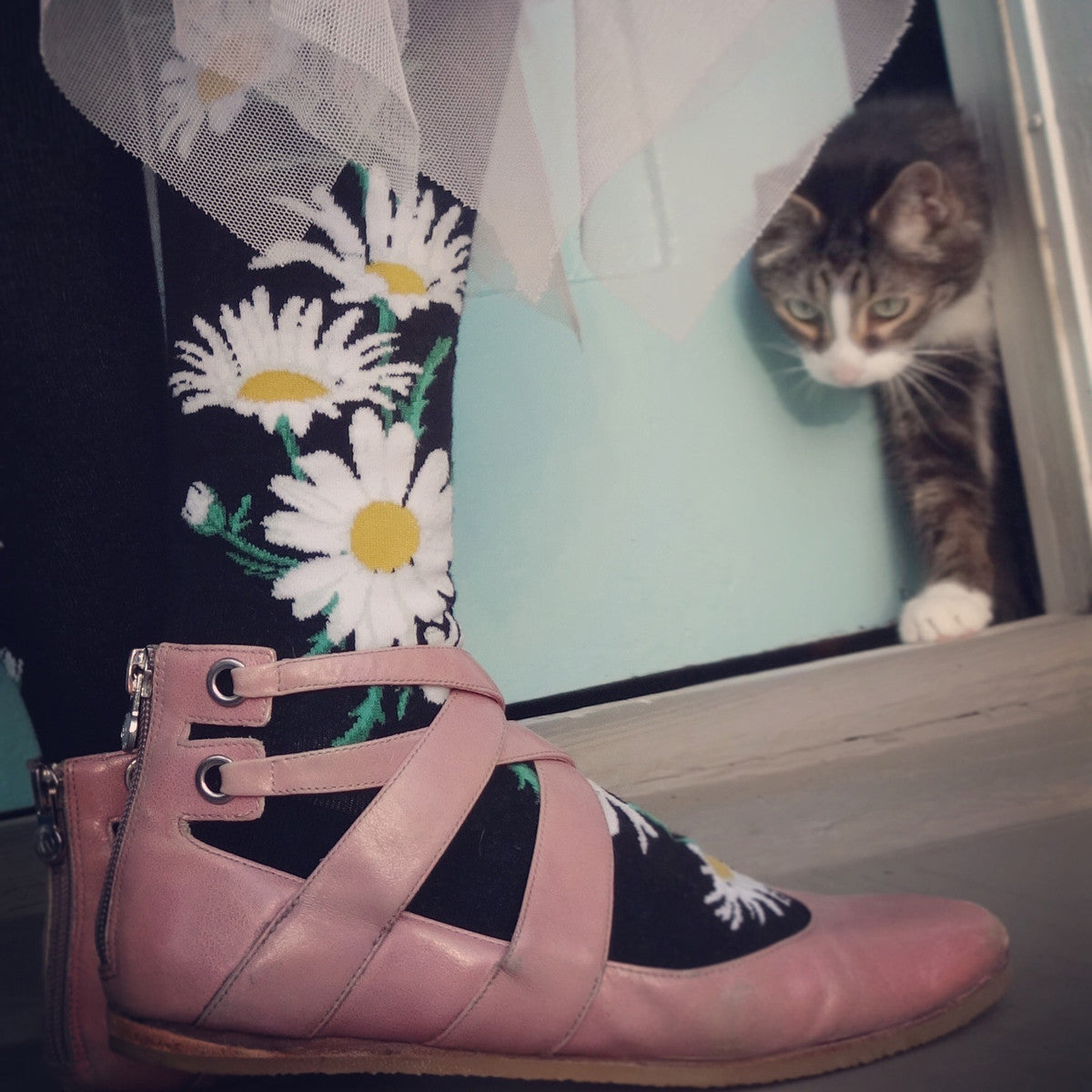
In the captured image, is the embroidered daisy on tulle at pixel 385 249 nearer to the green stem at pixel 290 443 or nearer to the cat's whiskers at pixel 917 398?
the green stem at pixel 290 443

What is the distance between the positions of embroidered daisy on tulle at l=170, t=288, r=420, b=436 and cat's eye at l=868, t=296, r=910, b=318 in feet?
2.79

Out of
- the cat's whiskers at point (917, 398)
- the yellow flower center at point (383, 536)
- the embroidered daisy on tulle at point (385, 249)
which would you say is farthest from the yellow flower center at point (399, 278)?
the cat's whiskers at point (917, 398)

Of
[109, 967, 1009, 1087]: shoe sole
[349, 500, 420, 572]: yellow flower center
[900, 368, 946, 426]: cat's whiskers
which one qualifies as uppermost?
[900, 368, 946, 426]: cat's whiskers

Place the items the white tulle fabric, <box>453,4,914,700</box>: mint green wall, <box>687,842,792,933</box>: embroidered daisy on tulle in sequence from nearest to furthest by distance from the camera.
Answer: the white tulle fabric, <box>687,842,792,933</box>: embroidered daisy on tulle, <box>453,4,914,700</box>: mint green wall

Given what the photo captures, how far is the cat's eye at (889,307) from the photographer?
1103mm

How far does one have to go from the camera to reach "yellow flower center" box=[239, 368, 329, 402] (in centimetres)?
44

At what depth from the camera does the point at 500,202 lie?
1.55ft

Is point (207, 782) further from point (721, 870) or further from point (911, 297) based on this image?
point (911, 297)

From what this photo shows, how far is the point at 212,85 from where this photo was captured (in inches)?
15.9

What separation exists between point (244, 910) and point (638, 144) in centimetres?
44

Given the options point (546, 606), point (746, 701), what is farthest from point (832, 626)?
point (546, 606)

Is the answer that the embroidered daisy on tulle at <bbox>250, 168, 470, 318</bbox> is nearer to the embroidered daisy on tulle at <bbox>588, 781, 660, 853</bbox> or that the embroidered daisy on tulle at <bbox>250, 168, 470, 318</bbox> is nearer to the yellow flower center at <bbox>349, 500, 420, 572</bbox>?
the yellow flower center at <bbox>349, 500, 420, 572</bbox>

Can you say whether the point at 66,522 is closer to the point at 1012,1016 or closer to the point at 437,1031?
the point at 437,1031

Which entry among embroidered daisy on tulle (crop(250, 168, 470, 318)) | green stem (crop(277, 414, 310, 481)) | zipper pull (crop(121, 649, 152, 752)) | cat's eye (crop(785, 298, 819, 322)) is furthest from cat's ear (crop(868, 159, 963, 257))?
zipper pull (crop(121, 649, 152, 752))
